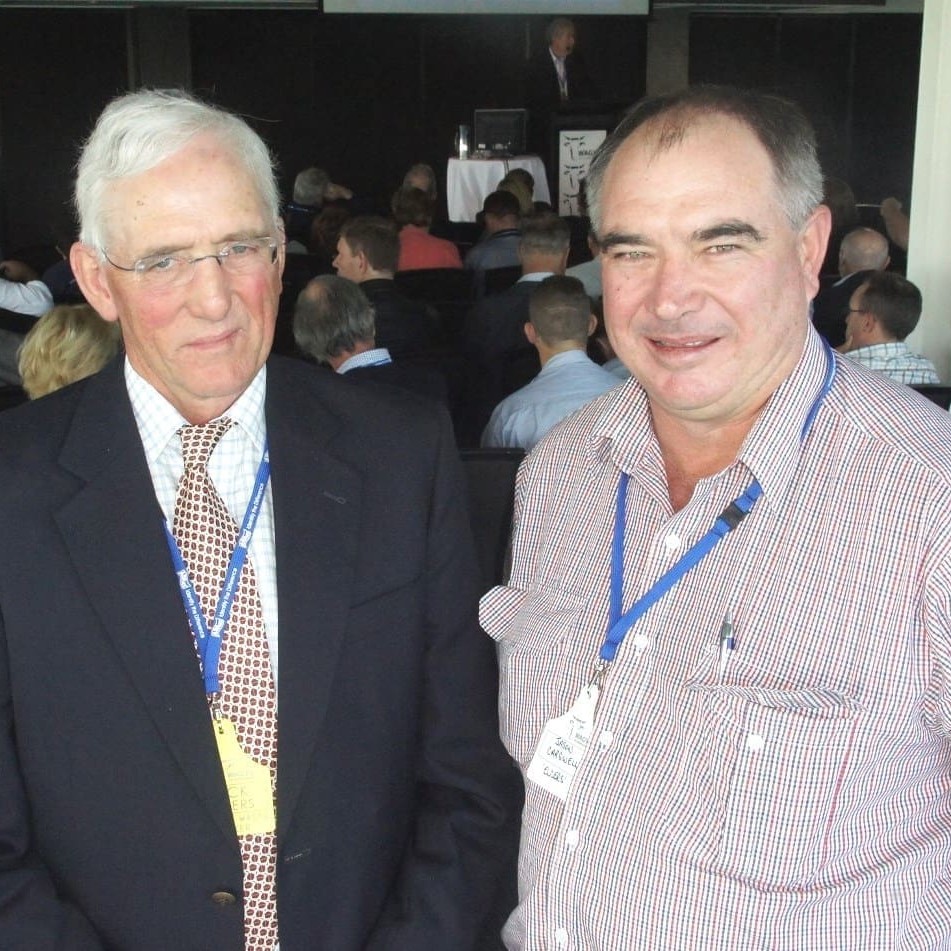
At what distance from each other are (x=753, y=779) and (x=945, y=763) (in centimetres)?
27

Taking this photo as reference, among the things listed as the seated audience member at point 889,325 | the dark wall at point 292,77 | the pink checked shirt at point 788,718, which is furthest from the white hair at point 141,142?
the dark wall at point 292,77

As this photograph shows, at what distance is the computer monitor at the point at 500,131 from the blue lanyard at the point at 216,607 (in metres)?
10.9

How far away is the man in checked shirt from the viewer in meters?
1.39

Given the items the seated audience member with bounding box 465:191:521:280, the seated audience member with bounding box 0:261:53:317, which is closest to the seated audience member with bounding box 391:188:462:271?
the seated audience member with bounding box 465:191:521:280

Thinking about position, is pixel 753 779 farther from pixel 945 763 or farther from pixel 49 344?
pixel 49 344

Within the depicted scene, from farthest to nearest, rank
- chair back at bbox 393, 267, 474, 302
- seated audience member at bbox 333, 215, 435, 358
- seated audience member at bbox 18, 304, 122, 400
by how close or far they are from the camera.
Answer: chair back at bbox 393, 267, 474, 302, seated audience member at bbox 333, 215, 435, 358, seated audience member at bbox 18, 304, 122, 400

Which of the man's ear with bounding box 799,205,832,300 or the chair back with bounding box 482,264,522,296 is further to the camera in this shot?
the chair back with bounding box 482,264,522,296

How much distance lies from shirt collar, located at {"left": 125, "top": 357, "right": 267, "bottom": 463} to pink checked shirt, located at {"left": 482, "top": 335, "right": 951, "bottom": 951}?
54 centimetres

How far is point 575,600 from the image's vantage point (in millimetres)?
1629

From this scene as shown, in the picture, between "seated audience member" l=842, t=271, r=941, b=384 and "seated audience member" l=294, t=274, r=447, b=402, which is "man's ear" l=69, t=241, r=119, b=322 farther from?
"seated audience member" l=842, t=271, r=941, b=384

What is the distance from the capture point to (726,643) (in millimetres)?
1438

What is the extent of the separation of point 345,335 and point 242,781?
3061mm

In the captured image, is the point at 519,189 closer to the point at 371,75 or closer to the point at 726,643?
the point at 371,75

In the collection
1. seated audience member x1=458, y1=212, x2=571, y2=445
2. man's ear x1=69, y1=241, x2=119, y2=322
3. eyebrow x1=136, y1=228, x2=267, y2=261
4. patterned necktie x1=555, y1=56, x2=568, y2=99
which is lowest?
seated audience member x1=458, y1=212, x2=571, y2=445
